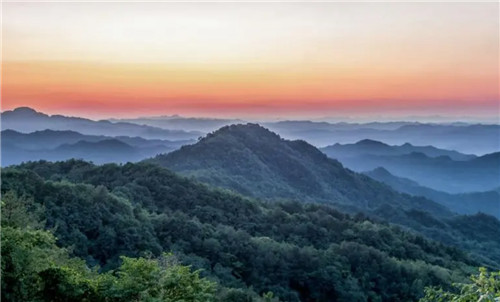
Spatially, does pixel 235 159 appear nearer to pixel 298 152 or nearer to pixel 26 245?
pixel 298 152

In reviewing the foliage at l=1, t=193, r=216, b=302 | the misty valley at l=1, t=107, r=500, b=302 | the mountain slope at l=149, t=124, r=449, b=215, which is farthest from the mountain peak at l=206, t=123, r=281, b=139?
the foliage at l=1, t=193, r=216, b=302

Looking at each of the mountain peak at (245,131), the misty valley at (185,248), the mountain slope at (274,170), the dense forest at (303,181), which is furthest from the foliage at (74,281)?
the mountain peak at (245,131)

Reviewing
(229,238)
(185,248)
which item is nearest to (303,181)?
(229,238)

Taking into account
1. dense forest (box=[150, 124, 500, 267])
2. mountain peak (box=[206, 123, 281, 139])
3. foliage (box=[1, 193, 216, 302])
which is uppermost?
foliage (box=[1, 193, 216, 302])

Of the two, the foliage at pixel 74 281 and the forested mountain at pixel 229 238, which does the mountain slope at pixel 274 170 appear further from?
the foliage at pixel 74 281

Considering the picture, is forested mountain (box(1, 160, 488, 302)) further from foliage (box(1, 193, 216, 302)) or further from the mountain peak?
the mountain peak
